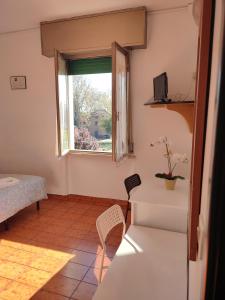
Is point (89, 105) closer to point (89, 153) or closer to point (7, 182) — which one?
point (89, 153)

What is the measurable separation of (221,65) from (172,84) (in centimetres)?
272

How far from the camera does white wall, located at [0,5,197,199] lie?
2.92 metres

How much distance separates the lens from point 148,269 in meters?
1.25

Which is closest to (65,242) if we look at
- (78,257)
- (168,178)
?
(78,257)

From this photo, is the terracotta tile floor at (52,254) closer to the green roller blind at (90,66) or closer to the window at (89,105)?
the window at (89,105)

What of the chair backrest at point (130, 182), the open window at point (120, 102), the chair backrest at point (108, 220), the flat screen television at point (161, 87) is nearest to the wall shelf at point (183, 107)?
the flat screen television at point (161, 87)

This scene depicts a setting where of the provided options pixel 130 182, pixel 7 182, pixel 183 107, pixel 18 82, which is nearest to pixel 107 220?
pixel 130 182

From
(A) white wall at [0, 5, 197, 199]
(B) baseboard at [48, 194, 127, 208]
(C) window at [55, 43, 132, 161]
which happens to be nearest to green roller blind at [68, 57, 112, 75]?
(C) window at [55, 43, 132, 161]

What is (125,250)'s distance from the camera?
55.2 inches

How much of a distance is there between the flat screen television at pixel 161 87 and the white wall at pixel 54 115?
507mm

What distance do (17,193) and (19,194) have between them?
0.13 ft

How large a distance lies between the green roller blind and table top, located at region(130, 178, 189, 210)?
1.94m

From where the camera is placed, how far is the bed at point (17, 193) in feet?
8.73

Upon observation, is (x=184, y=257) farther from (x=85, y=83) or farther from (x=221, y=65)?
(x=85, y=83)
